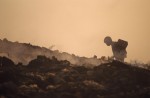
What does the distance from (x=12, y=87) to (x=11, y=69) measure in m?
3.31

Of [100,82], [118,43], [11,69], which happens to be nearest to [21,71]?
[11,69]

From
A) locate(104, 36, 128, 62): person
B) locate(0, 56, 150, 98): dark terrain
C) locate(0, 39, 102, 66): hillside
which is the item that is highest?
locate(104, 36, 128, 62): person

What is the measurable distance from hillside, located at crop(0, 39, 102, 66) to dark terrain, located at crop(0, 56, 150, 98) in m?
5.42

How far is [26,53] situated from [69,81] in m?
10.9

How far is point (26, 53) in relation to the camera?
124ft

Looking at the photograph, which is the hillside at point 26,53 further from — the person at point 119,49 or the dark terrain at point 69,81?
the person at point 119,49

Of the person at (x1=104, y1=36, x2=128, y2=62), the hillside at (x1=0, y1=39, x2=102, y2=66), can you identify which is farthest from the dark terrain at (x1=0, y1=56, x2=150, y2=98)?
the person at (x1=104, y1=36, x2=128, y2=62)

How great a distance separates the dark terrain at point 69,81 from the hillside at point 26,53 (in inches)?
214

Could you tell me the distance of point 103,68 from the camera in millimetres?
31125

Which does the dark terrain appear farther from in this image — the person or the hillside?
the person

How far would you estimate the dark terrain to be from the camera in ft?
84.0

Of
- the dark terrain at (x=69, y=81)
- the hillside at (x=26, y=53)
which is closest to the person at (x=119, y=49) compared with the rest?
the hillside at (x=26, y=53)

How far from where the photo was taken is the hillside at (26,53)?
1448 inches

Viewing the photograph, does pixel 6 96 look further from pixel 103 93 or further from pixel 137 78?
pixel 137 78
